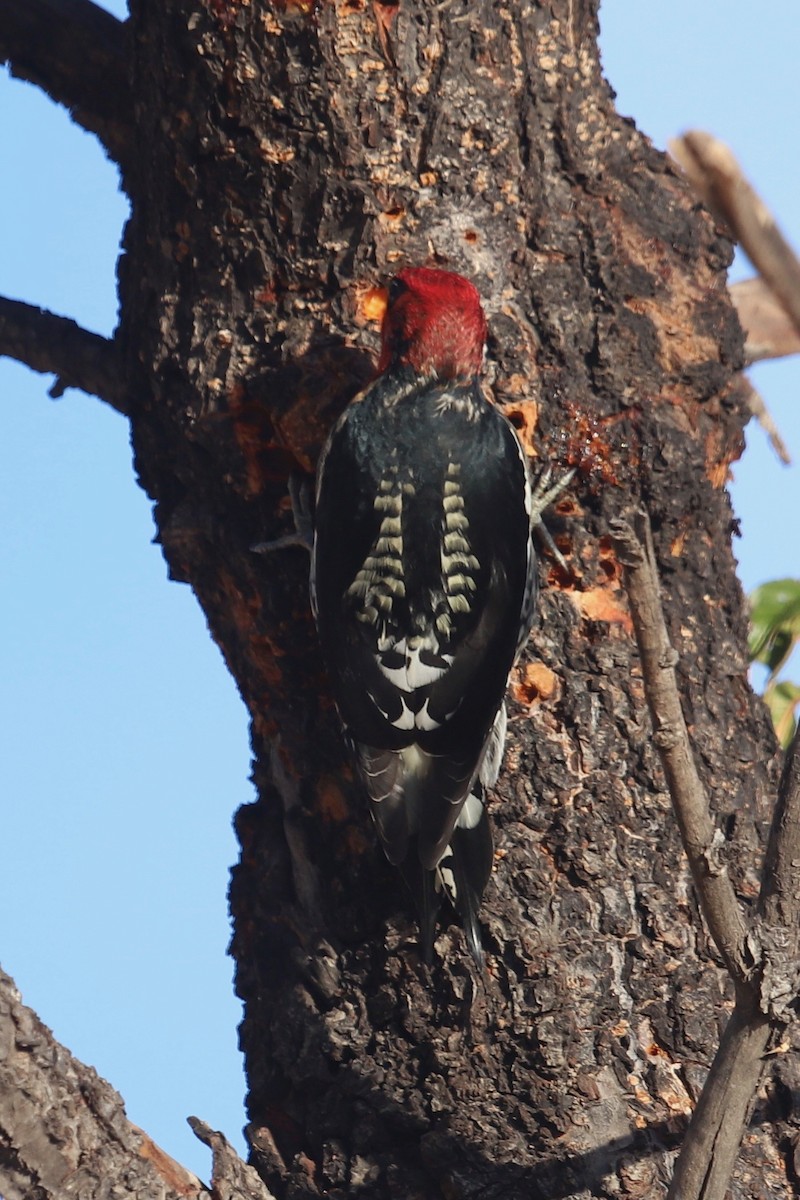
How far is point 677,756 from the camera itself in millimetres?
1743

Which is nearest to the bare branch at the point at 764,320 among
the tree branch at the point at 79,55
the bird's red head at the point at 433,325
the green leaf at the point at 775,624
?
the green leaf at the point at 775,624

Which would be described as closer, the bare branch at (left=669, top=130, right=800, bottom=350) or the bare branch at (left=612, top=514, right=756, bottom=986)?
the bare branch at (left=612, top=514, right=756, bottom=986)

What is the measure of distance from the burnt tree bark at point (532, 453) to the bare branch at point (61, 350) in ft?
0.47

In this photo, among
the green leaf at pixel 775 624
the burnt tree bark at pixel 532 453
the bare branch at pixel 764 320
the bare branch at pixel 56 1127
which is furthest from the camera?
the bare branch at pixel 764 320

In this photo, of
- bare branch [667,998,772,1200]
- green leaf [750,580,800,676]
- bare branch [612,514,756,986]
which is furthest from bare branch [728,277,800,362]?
bare branch [667,998,772,1200]

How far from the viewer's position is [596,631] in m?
2.50

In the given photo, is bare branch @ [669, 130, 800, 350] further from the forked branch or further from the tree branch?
the forked branch

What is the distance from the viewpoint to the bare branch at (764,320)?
374cm

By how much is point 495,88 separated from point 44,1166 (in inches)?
75.5

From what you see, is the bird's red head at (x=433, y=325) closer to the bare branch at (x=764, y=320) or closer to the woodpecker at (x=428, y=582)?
the woodpecker at (x=428, y=582)

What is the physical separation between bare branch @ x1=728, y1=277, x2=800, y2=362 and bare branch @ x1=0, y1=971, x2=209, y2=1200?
2.59 meters

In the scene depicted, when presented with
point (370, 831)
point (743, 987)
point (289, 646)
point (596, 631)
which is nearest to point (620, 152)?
point (596, 631)

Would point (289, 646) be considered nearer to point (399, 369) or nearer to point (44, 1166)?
point (399, 369)

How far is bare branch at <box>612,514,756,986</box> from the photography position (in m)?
1.71
